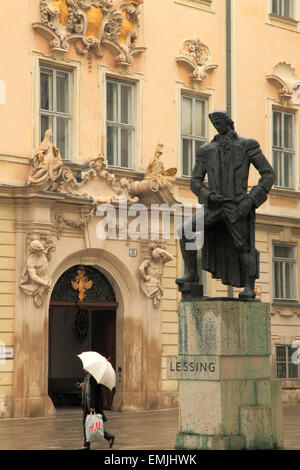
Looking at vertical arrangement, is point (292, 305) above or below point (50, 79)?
below

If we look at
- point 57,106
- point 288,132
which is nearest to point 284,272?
point 288,132

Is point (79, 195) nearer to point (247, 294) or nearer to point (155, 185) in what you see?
point (155, 185)

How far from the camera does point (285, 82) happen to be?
2938 centimetres

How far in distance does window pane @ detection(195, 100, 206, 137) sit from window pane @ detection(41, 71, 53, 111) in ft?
14.8

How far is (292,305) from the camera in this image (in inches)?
1145

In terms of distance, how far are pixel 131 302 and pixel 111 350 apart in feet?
4.35

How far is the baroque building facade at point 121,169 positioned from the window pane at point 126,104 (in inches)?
1.2

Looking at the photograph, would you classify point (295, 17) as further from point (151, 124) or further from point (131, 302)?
point (131, 302)

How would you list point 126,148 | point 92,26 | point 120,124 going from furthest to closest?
point 126,148 < point 120,124 < point 92,26

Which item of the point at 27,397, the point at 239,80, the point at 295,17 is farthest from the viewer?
the point at 295,17

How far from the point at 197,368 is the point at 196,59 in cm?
1441

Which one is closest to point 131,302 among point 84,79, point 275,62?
point 84,79

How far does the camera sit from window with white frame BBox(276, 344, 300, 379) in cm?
2861

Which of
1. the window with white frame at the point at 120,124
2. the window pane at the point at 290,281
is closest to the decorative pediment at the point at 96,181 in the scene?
the window with white frame at the point at 120,124
